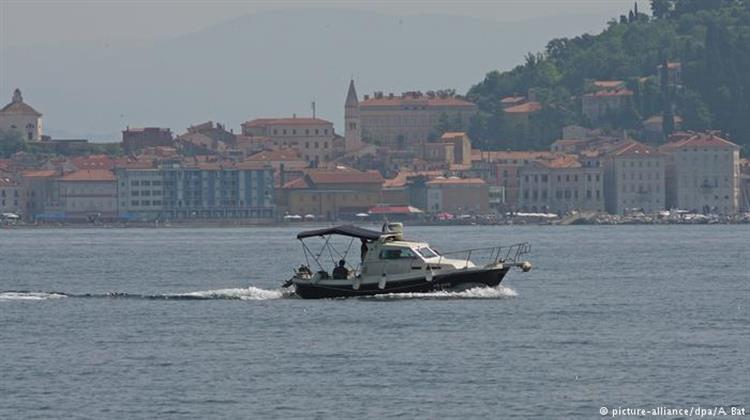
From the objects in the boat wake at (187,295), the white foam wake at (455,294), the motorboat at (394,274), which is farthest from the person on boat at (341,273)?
the boat wake at (187,295)

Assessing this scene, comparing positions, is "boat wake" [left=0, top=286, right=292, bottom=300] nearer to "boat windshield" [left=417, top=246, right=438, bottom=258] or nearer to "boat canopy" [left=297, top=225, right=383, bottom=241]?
"boat canopy" [left=297, top=225, right=383, bottom=241]

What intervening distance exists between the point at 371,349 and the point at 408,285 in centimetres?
1167

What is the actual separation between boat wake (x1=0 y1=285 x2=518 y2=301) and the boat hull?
0.50 feet

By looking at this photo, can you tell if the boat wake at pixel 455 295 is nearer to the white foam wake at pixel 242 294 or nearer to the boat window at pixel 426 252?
the boat window at pixel 426 252

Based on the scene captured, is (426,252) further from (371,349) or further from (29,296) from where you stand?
(371,349)

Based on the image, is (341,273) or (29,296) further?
(29,296)

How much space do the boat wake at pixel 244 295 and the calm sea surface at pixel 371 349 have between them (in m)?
0.08

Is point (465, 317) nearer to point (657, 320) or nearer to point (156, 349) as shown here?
point (657, 320)

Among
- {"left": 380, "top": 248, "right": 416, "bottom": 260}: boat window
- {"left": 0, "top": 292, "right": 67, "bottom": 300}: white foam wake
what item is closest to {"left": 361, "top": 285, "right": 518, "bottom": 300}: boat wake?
{"left": 380, "top": 248, "right": 416, "bottom": 260}: boat window

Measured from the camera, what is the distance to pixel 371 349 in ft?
165

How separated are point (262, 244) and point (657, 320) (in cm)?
8249

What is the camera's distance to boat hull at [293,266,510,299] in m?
61.9

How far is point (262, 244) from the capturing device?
5492 inches

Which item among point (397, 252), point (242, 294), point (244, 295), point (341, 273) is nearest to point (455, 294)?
point (397, 252)
